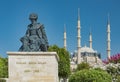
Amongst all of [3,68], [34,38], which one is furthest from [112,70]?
[34,38]

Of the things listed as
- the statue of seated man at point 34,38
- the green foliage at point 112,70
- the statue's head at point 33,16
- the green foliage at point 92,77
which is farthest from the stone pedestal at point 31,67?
the green foliage at point 112,70

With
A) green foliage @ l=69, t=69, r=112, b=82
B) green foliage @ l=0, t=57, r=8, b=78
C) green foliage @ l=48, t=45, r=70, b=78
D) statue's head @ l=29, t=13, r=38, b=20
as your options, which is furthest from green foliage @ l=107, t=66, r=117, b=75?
A: statue's head @ l=29, t=13, r=38, b=20

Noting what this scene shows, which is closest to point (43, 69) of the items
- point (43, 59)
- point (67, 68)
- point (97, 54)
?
point (43, 59)

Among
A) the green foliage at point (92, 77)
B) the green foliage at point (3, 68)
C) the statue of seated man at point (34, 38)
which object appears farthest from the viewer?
the green foliage at point (3, 68)

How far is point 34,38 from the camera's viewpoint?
22.8m

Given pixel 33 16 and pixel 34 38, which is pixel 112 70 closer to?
pixel 33 16

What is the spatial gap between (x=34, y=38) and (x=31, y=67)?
153cm

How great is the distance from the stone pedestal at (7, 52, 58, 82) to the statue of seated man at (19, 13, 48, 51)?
0.54 meters

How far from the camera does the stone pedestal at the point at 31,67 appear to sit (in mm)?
22000

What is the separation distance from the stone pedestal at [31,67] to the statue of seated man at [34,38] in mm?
545

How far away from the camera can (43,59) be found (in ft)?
72.6

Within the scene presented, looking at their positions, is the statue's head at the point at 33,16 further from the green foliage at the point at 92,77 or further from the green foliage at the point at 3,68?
the green foliage at the point at 3,68

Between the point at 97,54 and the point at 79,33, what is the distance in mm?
28397

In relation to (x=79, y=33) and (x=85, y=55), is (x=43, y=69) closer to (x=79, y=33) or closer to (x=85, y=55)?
(x=79, y=33)
